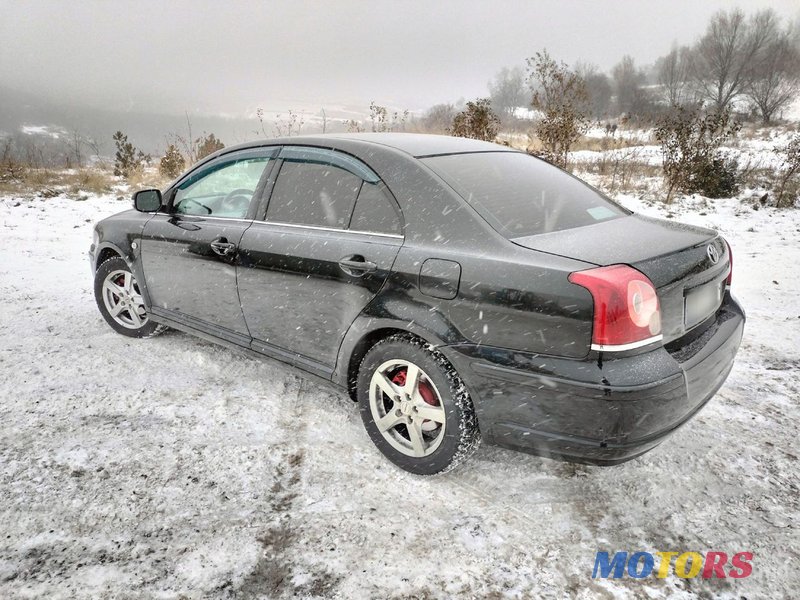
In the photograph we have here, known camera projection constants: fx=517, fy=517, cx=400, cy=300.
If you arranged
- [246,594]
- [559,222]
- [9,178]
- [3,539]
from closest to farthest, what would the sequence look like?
[246,594]
[3,539]
[559,222]
[9,178]

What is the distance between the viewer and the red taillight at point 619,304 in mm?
1881

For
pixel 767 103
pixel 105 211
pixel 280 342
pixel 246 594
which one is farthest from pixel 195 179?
pixel 767 103

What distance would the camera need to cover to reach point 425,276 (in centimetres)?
228

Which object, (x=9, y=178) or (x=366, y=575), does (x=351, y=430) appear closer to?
(x=366, y=575)

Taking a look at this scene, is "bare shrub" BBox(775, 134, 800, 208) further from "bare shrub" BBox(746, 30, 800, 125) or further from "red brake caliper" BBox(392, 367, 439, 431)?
"bare shrub" BBox(746, 30, 800, 125)

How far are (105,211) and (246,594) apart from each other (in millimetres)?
10601

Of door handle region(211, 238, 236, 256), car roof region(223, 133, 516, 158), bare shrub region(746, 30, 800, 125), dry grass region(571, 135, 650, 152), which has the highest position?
bare shrub region(746, 30, 800, 125)

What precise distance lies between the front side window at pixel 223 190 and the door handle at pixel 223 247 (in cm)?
18

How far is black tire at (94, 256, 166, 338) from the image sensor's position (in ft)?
13.4

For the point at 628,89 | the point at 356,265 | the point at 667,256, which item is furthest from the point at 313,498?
the point at 628,89

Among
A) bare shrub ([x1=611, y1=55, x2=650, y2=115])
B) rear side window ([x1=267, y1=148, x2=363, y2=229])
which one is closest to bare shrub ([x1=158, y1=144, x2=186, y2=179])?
rear side window ([x1=267, y1=148, x2=363, y2=229])

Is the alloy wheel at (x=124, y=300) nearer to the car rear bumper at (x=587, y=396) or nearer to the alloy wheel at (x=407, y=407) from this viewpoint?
the alloy wheel at (x=407, y=407)

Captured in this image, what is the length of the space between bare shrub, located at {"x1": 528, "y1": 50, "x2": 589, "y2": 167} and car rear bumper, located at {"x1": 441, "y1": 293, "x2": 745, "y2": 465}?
9.95 m

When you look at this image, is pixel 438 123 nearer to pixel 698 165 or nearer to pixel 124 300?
pixel 698 165
